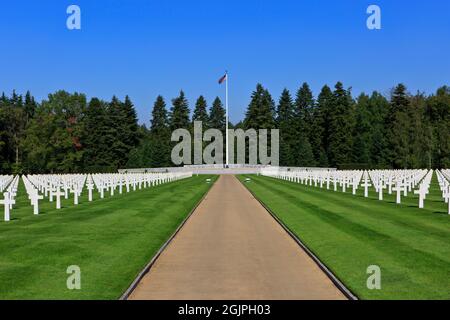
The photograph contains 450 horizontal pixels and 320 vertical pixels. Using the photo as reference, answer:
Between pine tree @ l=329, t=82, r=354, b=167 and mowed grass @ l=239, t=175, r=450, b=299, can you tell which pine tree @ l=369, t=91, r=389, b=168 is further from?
mowed grass @ l=239, t=175, r=450, b=299

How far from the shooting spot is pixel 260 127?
16438cm

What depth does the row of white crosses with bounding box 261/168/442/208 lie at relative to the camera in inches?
1281

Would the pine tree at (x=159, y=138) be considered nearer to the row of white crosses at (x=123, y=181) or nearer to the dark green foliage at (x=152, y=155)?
the dark green foliage at (x=152, y=155)

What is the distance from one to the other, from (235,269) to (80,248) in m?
4.75

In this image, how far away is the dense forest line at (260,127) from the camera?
117188 mm

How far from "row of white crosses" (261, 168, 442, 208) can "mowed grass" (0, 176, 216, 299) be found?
1159 centimetres

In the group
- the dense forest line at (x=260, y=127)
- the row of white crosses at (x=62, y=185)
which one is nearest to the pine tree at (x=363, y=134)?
the dense forest line at (x=260, y=127)

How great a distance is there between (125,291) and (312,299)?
312cm

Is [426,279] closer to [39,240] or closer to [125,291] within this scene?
[125,291]

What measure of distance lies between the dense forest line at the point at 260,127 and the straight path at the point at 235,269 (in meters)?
98.2

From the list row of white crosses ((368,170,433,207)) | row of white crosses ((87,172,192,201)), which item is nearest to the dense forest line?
row of white crosses ((87,172,192,201))

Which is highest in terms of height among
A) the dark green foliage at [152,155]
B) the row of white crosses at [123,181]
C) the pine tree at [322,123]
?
the pine tree at [322,123]

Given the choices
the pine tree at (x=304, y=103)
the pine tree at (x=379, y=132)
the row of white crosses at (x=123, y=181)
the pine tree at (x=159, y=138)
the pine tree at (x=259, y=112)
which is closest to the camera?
the row of white crosses at (x=123, y=181)
